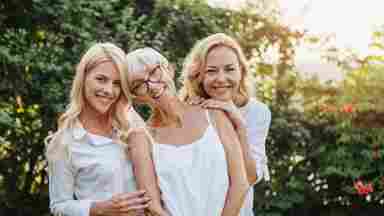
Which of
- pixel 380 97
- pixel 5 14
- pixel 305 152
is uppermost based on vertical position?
pixel 5 14

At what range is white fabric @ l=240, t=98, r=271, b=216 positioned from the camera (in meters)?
4.66

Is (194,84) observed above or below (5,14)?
below

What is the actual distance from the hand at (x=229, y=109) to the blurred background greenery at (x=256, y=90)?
387 cm

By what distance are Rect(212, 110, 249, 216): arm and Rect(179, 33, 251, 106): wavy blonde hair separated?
401 mm

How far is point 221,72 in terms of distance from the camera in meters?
4.49

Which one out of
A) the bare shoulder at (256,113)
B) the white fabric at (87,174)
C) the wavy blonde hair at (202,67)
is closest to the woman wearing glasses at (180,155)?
the white fabric at (87,174)

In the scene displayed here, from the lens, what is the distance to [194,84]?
183 inches

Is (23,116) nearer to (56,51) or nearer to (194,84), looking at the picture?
(56,51)

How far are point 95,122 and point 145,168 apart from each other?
17.6 inches

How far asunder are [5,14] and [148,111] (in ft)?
5.60

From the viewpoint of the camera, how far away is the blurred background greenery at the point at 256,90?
8328 millimetres

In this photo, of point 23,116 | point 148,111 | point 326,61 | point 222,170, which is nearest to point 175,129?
point 222,170

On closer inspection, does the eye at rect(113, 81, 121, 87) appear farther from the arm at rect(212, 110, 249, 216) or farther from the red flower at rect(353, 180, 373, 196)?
the red flower at rect(353, 180, 373, 196)

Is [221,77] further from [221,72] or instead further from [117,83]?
[117,83]
